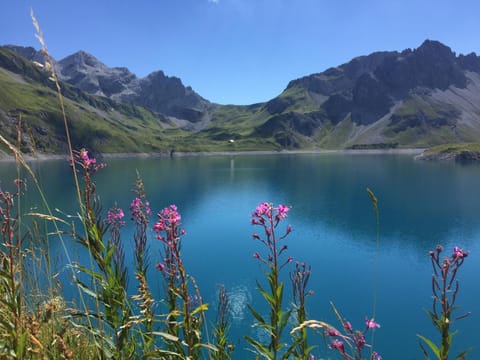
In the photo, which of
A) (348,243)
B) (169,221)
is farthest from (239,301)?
(169,221)

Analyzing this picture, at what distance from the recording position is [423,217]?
208 ft

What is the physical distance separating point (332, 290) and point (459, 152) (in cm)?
18125

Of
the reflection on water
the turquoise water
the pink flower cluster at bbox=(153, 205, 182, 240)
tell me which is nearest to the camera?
the pink flower cluster at bbox=(153, 205, 182, 240)

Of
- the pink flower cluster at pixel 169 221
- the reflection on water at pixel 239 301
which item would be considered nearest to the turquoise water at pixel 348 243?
the reflection on water at pixel 239 301

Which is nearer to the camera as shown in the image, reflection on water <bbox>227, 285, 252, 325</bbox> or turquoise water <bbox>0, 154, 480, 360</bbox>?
reflection on water <bbox>227, 285, 252, 325</bbox>

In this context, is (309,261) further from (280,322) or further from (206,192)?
(206,192)

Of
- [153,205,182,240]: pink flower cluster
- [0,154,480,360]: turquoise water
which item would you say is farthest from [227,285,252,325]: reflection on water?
[153,205,182,240]: pink flower cluster

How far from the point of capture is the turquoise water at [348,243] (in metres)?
28.1

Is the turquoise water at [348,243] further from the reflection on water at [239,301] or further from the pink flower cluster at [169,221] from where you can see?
the pink flower cluster at [169,221]

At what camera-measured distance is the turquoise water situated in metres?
28.1

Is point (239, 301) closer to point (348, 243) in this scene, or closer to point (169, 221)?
point (348, 243)

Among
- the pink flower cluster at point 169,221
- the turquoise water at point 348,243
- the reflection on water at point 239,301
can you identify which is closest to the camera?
the pink flower cluster at point 169,221

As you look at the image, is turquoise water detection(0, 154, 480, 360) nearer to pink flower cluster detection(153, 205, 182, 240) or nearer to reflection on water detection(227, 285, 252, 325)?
reflection on water detection(227, 285, 252, 325)

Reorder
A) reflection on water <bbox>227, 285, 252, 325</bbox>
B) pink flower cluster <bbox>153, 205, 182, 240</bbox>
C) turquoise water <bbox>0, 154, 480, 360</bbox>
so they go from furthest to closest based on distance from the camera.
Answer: turquoise water <bbox>0, 154, 480, 360</bbox> → reflection on water <bbox>227, 285, 252, 325</bbox> → pink flower cluster <bbox>153, 205, 182, 240</bbox>
